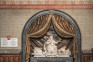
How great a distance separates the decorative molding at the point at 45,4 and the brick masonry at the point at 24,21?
13cm

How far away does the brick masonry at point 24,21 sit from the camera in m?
7.31

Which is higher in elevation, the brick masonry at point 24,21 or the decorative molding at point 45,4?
the decorative molding at point 45,4

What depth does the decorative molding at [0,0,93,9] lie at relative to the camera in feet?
24.2

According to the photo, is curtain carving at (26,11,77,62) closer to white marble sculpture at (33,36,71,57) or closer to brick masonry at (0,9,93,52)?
white marble sculpture at (33,36,71,57)

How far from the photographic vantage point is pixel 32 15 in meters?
7.34

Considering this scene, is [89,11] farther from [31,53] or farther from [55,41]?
[31,53]

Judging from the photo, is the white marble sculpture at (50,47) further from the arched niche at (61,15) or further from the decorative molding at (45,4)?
the decorative molding at (45,4)

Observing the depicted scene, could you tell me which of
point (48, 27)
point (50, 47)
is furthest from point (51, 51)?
point (48, 27)

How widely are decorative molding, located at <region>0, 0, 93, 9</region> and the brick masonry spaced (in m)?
0.13

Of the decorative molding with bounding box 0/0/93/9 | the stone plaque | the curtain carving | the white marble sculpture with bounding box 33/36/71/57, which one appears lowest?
the white marble sculpture with bounding box 33/36/71/57

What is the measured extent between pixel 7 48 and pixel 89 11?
3.74 m

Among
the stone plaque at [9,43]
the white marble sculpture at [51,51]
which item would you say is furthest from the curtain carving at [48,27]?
the stone plaque at [9,43]

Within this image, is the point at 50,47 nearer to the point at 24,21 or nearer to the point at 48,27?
the point at 48,27

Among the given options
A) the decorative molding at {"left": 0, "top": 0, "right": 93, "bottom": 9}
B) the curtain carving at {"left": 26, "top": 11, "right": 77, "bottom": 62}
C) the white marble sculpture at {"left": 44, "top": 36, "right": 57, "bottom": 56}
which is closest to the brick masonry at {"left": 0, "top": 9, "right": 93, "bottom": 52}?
the decorative molding at {"left": 0, "top": 0, "right": 93, "bottom": 9}
